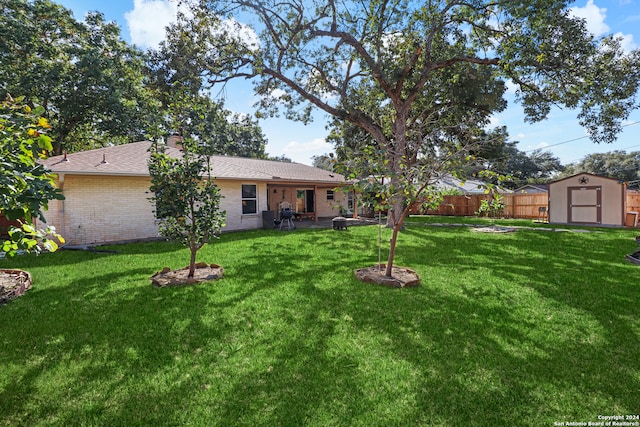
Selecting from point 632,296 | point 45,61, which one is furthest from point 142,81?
point 632,296

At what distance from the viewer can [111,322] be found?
3.97 meters

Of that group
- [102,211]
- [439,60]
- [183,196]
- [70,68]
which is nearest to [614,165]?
[439,60]

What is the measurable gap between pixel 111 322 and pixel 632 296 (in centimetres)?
807

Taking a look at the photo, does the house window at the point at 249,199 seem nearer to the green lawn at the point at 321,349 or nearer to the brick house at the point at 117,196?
the brick house at the point at 117,196

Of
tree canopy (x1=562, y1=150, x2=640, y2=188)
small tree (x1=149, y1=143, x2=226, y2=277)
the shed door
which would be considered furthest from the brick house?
tree canopy (x1=562, y1=150, x2=640, y2=188)

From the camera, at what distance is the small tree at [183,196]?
5.38 metres

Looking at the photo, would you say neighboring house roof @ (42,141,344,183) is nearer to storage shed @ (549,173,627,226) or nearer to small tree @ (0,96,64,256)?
small tree @ (0,96,64,256)

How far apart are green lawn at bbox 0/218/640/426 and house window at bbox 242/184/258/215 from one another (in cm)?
753

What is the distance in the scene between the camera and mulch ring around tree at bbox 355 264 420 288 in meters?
5.42

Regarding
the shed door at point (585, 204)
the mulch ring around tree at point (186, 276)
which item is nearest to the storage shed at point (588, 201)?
the shed door at point (585, 204)

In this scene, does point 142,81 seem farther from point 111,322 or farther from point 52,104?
point 111,322

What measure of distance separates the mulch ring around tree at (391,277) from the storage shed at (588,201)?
15.2 meters

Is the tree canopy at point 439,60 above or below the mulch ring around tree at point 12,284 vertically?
above

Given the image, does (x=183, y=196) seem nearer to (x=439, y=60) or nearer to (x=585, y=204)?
(x=439, y=60)
